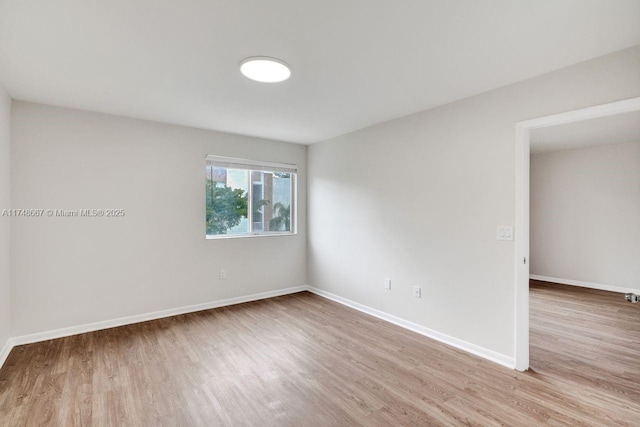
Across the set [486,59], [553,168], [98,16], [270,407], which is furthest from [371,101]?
[553,168]

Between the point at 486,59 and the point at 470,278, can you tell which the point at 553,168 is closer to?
the point at 470,278

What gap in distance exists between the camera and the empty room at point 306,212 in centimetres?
195

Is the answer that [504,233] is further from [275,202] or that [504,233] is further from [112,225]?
[112,225]

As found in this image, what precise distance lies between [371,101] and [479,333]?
248 cm

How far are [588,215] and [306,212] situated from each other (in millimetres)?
4970

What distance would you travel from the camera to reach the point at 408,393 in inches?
88.5

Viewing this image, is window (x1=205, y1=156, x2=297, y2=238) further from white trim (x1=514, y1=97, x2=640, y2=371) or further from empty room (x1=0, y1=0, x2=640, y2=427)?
white trim (x1=514, y1=97, x2=640, y2=371)

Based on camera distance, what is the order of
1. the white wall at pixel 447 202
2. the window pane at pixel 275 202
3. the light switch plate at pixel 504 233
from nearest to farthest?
the white wall at pixel 447 202, the light switch plate at pixel 504 233, the window pane at pixel 275 202

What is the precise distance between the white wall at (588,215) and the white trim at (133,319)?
16.7 feet

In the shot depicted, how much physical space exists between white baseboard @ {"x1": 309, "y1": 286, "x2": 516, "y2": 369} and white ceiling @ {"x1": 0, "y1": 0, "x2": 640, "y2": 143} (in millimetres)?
2397

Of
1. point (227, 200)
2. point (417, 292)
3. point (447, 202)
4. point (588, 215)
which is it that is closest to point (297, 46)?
point (447, 202)

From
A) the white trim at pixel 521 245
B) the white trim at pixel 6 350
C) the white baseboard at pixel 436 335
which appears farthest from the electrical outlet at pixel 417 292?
the white trim at pixel 6 350

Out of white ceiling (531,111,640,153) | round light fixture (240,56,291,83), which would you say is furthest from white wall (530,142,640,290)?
round light fixture (240,56,291,83)

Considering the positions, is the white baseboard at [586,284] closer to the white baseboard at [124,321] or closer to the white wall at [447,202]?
the white wall at [447,202]
